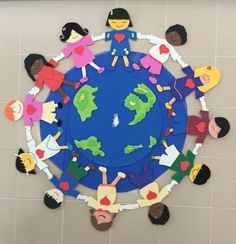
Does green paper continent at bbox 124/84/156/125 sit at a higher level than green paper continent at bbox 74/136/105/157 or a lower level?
higher

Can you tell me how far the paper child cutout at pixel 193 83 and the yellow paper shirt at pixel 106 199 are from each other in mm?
376

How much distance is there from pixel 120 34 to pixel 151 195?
622 millimetres

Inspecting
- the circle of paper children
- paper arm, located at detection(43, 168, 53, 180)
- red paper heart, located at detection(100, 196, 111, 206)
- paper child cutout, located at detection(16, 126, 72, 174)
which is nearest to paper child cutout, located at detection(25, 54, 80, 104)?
the circle of paper children

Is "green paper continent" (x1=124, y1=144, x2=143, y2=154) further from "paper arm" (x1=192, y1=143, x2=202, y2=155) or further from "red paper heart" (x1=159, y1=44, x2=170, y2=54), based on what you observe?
"red paper heart" (x1=159, y1=44, x2=170, y2=54)

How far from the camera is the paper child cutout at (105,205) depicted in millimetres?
1341

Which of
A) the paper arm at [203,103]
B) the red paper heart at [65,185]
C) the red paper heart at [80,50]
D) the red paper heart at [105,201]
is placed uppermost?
the red paper heart at [80,50]

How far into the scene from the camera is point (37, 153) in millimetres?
1379

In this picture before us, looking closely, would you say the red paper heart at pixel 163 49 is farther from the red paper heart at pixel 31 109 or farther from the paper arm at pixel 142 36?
the red paper heart at pixel 31 109

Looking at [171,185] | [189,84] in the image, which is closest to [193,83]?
[189,84]

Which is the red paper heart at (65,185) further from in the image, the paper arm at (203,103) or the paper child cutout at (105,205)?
the paper arm at (203,103)

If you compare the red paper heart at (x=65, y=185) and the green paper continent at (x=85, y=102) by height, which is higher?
the green paper continent at (x=85, y=102)

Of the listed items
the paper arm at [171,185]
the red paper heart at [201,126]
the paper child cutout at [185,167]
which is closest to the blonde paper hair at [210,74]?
the red paper heart at [201,126]

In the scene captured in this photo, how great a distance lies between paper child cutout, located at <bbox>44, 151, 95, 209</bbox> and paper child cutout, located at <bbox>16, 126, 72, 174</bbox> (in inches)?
2.5

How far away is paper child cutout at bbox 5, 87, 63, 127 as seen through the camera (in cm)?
137
